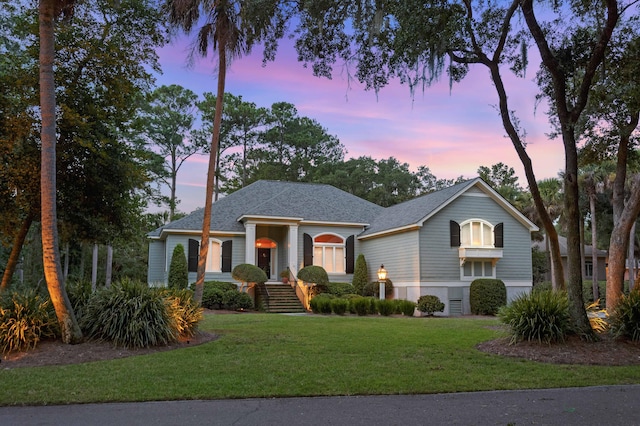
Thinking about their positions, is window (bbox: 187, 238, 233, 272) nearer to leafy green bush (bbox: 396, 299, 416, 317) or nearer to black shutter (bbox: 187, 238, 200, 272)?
black shutter (bbox: 187, 238, 200, 272)

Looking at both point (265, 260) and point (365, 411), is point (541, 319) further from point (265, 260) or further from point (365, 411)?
point (265, 260)

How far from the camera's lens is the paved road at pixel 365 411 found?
515cm

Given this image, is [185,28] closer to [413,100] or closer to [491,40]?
[413,100]

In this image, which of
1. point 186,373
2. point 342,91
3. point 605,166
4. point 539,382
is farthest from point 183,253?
point 605,166

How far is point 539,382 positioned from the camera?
701 centimetres

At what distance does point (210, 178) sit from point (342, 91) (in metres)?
4.22

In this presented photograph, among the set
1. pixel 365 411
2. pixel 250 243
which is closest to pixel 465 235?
pixel 250 243

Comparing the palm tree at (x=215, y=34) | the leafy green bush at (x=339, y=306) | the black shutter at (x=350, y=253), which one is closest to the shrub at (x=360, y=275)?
the black shutter at (x=350, y=253)

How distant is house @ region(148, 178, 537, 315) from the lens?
72.0ft

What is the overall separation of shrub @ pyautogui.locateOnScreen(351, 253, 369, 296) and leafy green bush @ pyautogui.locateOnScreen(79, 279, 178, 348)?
14.7m

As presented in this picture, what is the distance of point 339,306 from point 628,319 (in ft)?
35.2

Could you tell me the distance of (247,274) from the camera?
72.3 feet

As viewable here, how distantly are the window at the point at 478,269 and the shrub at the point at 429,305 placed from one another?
2.68 metres

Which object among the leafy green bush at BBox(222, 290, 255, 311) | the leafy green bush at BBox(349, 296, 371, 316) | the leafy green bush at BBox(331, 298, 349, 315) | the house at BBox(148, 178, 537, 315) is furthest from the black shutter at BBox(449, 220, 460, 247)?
the leafy green bush at BBox(222, 290, 255, 311)
